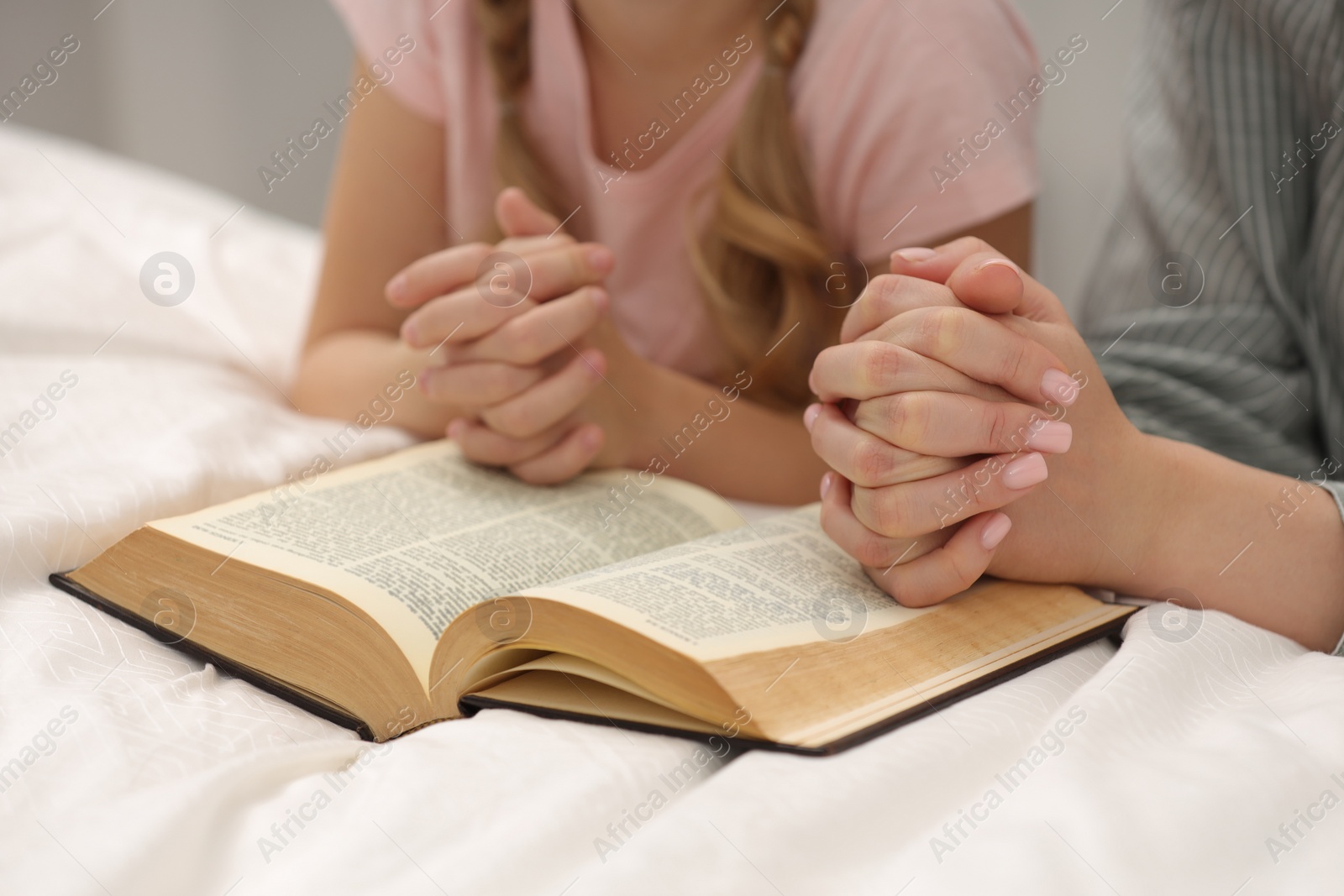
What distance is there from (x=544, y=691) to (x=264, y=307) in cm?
80

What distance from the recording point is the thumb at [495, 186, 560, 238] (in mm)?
635

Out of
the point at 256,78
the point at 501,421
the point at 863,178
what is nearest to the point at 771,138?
the point at 863,178

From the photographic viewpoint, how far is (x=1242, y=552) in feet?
1.57

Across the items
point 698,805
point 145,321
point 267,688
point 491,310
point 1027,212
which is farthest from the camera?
point 145,321

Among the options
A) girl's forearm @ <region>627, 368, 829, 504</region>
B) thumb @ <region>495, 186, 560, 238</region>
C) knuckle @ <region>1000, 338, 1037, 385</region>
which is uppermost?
thumb @ <region>495, 186, 560, 238</region>

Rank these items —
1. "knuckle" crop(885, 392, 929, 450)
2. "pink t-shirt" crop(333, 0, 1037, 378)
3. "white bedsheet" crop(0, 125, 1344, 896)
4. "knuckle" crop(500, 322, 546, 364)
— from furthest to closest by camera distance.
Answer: "pink t-shirt" crop(333, 0, 1037, 378) < "knuckle" crop(500, 322, 546, 364) < "knuckle" crop(885, 392, 929, 450) < "white bedsheet" crop(0, 125, 1344, 896)

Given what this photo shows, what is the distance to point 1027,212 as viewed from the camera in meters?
0.75

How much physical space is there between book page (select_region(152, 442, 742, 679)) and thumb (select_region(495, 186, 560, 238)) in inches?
6.3

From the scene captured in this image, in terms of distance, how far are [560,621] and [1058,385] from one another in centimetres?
24

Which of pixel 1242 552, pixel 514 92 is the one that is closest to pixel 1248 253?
pixel 1242 552

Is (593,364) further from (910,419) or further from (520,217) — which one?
(910,419)

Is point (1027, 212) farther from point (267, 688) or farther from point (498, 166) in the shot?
point (267, 688)

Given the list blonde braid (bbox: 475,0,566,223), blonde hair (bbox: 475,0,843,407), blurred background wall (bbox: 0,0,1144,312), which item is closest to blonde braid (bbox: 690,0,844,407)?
blonde hair (bbox: 475,0,843,407)

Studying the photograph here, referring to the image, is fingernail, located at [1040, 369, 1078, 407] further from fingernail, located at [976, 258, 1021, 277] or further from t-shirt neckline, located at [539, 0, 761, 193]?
t-shirt neckline, located at [539, 0, 761, 193]
